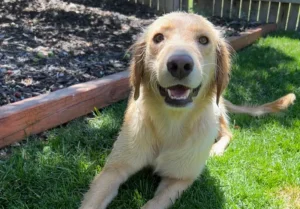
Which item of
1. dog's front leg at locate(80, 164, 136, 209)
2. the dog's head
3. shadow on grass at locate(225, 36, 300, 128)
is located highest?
the dog's head

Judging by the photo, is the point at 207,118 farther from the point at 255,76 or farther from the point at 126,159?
the point at 255,76

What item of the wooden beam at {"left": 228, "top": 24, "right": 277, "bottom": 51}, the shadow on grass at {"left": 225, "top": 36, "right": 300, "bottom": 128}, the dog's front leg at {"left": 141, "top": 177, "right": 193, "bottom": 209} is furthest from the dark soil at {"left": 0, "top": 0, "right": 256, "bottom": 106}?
the dog's front leg at {"left": 141, "top": 177, "right": 193, "bottom": 209}

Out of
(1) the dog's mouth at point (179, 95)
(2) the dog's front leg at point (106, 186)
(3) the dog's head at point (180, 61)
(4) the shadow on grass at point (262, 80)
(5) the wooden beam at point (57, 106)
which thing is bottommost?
(4) the shadow on grass at point (262, 80)

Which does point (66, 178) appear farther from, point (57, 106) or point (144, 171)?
point (57, 106)

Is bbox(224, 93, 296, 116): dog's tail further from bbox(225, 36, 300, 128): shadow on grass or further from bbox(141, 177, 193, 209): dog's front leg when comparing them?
bbox(141, 177, 193, 209): dog's front leg

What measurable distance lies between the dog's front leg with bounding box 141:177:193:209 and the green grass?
0.19 ft

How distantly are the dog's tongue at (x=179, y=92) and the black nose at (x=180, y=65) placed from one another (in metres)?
0.22

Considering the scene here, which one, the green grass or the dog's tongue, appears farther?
the green grass

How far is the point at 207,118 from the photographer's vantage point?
9.28 ft

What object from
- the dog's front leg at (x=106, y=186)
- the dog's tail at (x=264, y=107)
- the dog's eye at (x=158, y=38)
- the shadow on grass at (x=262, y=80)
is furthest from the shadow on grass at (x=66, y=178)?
the shadow on grass at (x=262, y=80)

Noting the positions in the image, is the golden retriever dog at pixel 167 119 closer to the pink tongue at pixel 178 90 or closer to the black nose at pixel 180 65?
the pink tongue at pixel 178 90

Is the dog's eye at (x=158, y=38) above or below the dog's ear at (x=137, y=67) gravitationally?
above

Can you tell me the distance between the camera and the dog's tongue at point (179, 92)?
2.45m

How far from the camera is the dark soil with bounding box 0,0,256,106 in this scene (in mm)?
3977
